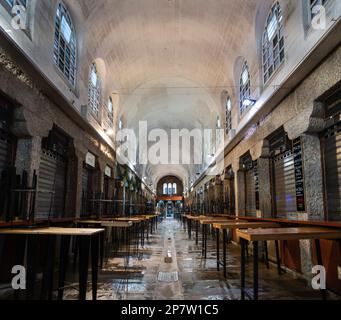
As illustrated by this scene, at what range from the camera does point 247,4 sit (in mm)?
7039

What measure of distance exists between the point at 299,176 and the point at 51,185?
5.06 m

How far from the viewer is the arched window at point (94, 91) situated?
29.8 ft

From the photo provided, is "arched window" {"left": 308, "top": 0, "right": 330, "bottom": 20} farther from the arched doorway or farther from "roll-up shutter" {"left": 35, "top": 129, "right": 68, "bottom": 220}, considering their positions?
the arched doorway

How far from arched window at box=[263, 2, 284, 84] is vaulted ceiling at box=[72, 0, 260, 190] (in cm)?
40

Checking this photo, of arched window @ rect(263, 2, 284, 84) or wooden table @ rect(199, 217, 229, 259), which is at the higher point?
arched window @ rect(263, 2, 284, 84)

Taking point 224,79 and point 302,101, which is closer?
point 302,101

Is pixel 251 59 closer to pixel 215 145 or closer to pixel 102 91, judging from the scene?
pixel 102 91

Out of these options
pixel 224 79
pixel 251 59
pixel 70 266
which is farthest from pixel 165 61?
pixel 70 266

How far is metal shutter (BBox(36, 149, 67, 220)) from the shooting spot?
618 centimetres

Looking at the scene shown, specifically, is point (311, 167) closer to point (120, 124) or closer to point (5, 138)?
point (5, 138)

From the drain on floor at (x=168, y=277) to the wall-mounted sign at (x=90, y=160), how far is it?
452 cm

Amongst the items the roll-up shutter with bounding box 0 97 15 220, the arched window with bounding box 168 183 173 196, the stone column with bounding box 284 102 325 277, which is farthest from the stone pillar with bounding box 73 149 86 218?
the arched window with bounding box 168 183 173 196

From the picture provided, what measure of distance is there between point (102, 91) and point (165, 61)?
265cm

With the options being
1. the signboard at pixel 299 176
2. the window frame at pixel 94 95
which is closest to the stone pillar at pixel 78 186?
the window frame at pixel 94 95
